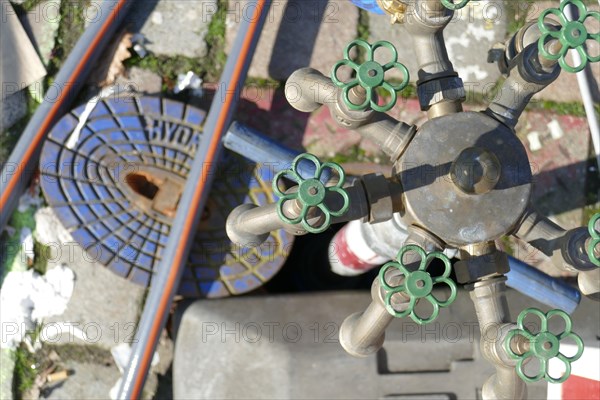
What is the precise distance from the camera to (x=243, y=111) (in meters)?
2.59

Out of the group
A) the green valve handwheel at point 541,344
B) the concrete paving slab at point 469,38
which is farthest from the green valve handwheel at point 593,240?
the concrete paving slab at point 469,38

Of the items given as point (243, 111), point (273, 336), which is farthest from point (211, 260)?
point (243, 111)

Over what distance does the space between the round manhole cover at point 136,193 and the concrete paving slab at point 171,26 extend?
1.08 feet

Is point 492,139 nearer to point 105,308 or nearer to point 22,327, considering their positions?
point 105,308

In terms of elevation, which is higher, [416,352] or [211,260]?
[211,260]

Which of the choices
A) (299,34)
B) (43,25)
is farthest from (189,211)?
(43,25)

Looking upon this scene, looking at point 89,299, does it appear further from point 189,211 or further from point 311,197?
point 311,197

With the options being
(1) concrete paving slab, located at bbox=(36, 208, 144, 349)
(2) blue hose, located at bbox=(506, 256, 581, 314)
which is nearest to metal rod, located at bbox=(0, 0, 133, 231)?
(1) concrete paving slab, located at bbox=(36, 208, 144, 349)

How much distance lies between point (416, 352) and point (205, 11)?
167 centimetres

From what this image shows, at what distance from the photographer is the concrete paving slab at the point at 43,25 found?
256 centimetres

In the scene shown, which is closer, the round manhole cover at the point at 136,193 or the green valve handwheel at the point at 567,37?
the green valve handwheel at the point at 567,37

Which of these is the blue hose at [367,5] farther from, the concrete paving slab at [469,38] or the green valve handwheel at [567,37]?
the green valve handwheel at [567,37]

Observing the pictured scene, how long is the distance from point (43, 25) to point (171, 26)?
1.77 ft

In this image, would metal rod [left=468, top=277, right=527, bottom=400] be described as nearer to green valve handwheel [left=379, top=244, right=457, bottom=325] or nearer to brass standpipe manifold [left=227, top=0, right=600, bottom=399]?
brass standpipe manifold [left=227, top=0, right=600, bottom=399]
